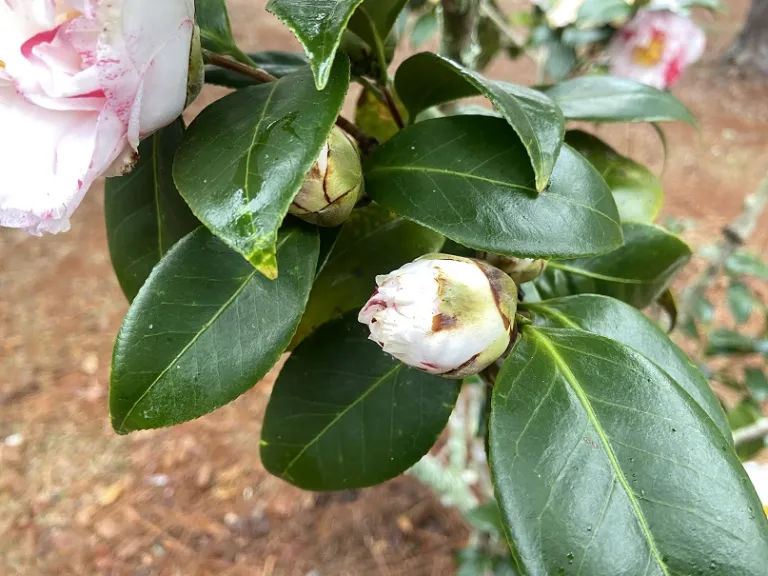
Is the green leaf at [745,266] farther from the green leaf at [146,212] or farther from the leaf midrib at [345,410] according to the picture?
the green leaf at [146,212]

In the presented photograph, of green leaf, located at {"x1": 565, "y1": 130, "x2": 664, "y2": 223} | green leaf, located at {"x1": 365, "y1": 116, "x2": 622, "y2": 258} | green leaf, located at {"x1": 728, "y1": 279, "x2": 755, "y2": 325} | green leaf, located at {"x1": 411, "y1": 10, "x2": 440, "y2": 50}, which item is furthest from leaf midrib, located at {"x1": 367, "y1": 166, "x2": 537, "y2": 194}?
green leaf, located at {"x1": 728, "y1": 279, "x2": 755, "y2": 325}

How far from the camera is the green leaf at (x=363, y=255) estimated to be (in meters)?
0.56

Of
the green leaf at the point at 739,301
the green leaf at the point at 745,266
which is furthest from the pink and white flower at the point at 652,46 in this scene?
the green leaf at the point at 739,301

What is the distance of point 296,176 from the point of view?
0.36m

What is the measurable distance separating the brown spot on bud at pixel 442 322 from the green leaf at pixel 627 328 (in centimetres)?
14

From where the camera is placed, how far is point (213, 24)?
19.6 inches

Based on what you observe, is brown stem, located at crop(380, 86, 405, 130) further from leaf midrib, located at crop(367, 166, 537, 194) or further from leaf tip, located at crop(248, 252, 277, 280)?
leaf tip, located at crop(248, 252, 277, 280)

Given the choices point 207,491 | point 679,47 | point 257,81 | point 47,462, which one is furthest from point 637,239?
Result: point 47,462

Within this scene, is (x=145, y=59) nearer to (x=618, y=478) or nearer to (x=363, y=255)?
(x=363, y=255)

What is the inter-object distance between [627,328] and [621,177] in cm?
29

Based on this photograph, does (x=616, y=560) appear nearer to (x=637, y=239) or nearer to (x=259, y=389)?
(x=637, y=239)

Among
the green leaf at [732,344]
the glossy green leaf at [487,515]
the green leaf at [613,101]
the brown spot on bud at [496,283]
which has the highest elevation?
the green leaf at [613,101]

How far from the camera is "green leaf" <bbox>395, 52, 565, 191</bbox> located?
1.34 feet

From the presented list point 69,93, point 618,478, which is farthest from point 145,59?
point 618,478
